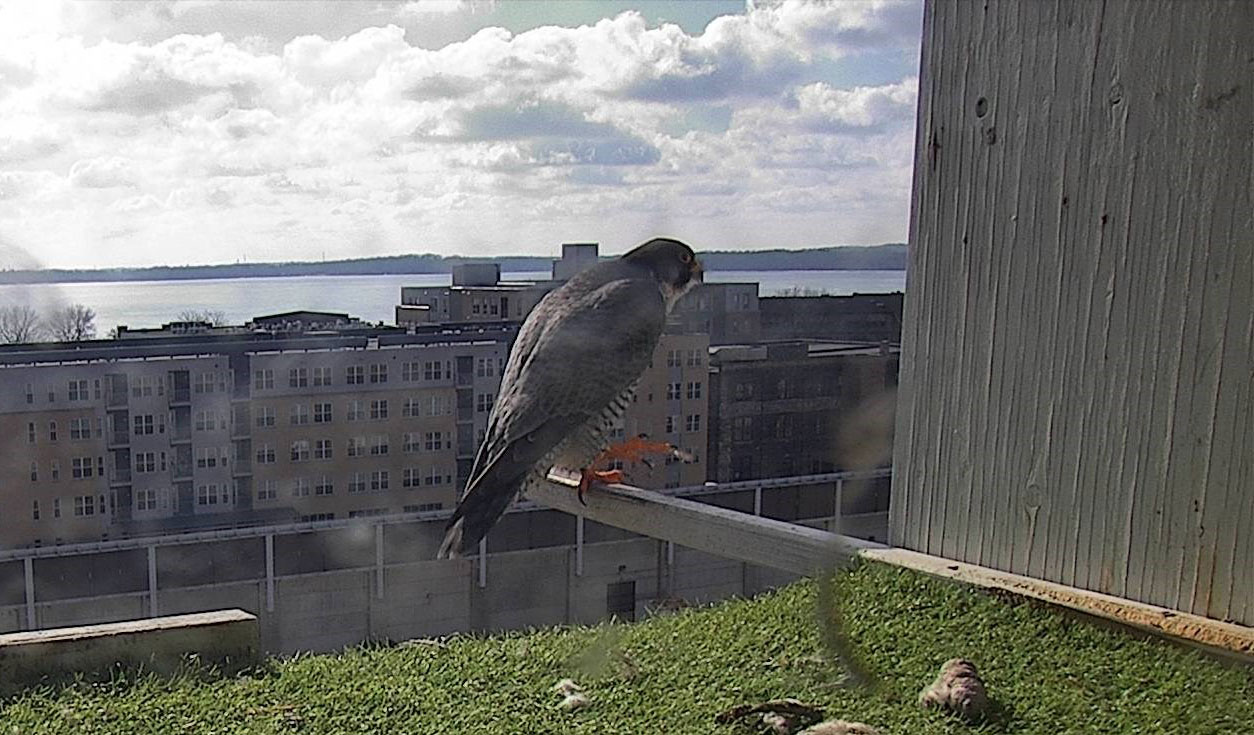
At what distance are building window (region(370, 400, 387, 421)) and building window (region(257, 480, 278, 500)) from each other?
225mm

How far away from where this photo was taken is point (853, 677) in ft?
3.98

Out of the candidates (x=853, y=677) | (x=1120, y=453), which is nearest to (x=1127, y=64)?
(x=1120, y=453)

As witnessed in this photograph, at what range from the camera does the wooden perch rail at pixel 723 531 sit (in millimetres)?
1524

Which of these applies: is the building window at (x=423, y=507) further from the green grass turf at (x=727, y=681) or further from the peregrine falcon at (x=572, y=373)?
the green grass turf at (x=727, y=681)

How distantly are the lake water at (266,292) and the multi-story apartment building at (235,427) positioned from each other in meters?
0.06

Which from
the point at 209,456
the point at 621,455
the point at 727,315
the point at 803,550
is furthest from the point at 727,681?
the point at 209,456

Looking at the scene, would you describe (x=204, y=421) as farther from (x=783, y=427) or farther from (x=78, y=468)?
(x=783, y=427)

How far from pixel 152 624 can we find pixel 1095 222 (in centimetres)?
137

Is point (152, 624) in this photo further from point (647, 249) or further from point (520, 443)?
point (647, 249)

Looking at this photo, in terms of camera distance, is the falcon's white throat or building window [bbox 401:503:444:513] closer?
the falcon's white throat

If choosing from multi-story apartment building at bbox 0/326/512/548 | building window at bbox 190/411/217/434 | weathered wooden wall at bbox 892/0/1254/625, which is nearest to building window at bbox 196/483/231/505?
multi-story apartment building at bbox 0/326/512/548

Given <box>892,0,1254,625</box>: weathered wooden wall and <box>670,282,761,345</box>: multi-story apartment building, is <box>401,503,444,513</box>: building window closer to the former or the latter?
<box>670,282,761,345</box>: multi-story apartment building

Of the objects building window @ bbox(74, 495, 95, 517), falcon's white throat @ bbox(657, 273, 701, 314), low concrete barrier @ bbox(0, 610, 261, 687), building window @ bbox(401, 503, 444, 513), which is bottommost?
low concrete barrier @ bbox(0, 610, 261, 687)

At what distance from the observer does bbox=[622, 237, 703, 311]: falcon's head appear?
6.06 feet
